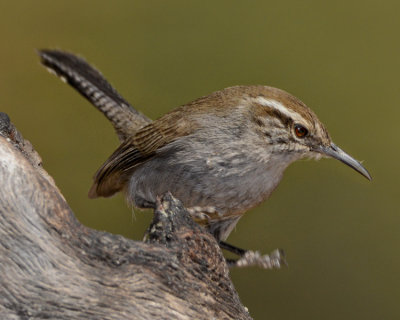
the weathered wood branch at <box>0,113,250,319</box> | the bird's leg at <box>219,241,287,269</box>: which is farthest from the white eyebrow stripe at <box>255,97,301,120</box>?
the weathered wood branch at <box>0,113,250,319</box>

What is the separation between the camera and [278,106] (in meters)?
3.63

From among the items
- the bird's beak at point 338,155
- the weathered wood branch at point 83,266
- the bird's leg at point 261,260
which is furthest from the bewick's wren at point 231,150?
the weathered wood branch at point 83,266

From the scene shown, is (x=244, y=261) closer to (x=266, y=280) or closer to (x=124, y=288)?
(x=124, y=288)

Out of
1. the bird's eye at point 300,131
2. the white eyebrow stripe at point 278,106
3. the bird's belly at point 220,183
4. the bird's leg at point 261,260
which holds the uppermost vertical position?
the white eyebrow stripe at point 278,106

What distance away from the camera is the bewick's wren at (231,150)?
142 inches

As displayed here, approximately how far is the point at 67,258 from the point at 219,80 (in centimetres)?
354

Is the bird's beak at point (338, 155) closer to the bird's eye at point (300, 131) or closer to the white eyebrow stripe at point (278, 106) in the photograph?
the bird's eye at point (300, 131)

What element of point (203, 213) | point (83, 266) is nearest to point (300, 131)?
point (203, 213)

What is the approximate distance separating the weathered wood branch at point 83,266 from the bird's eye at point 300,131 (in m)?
1.06

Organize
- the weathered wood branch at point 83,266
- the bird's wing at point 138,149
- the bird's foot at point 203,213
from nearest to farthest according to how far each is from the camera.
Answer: the weathered wood branch at point 83,266
the bird's foot at point 203,213
the bird's wing at point 138,149

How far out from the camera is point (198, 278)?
9.24 ft

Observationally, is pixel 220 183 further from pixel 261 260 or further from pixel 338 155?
pixel 338 155

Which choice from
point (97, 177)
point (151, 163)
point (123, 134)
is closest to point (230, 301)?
point (151, 163)

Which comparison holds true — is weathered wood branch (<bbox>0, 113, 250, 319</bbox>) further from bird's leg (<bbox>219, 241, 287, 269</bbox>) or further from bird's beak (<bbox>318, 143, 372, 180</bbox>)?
bird's beak (<bbox>318, 143, 372, 180</bbox>)
